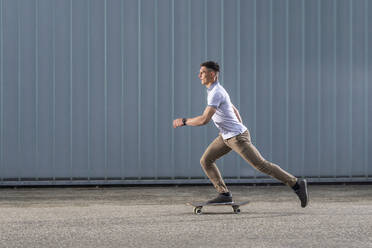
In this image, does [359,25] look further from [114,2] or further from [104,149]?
[104,149]

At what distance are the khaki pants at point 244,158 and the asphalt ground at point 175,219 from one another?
0.45m

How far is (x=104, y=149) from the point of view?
992 cm

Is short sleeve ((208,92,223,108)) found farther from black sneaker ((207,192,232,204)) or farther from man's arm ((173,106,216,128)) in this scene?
black sneaker ((207,192,232,204))

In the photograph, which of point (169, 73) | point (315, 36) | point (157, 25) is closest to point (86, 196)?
point (169, 73)

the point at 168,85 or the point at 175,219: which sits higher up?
the point at 168,85

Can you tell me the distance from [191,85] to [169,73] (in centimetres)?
44

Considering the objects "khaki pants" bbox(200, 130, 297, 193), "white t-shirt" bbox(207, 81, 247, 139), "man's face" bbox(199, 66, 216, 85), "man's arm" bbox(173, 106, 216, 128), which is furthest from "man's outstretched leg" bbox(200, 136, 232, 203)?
"man's face" bbox(199, 66, 216, 85)

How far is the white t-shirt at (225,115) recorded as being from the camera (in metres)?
6.70

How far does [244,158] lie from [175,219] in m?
1.11

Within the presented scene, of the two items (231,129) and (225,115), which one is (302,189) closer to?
(231,129)

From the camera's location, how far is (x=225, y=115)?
6.78 meters

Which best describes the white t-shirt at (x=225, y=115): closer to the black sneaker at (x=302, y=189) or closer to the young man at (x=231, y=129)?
the young man at (x=231, y=129)

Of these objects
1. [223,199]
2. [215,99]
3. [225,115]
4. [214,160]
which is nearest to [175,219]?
[223,199]

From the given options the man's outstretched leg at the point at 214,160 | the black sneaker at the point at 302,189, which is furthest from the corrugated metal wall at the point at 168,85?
the black sneaker at the point at 302,189
